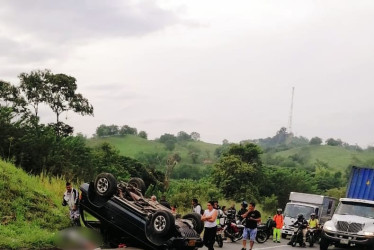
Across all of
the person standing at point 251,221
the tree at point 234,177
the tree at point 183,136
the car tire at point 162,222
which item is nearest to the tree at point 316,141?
the tree at point 183,136

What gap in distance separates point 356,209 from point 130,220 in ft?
34.7

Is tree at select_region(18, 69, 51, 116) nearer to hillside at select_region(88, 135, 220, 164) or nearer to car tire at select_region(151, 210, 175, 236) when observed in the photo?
car tire at select_region(151, 210, 175, 236)

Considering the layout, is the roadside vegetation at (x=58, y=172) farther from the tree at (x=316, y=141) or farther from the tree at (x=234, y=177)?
the tree at (x=316, y=141)

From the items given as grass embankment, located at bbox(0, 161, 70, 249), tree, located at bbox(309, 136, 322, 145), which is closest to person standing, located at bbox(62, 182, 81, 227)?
grass embankment, located at bbox(0, 161, 70, 249)

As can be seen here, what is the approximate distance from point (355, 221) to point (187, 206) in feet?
62.1

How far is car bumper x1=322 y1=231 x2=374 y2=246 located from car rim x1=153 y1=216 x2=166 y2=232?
8.99 m

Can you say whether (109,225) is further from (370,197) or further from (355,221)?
(370,197)

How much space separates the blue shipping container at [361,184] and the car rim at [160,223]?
12239 mm

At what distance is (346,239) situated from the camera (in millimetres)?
18094

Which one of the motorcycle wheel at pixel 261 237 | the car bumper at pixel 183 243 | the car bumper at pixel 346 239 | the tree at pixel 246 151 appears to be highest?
the tree at pixel 246 151

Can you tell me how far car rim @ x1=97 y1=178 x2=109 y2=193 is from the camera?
12336 millimetres

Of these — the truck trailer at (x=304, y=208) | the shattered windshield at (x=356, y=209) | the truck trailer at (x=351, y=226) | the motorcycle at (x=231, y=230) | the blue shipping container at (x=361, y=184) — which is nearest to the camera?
the truck trailer at (x=351, y=226)

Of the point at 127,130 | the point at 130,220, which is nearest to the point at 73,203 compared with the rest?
the point at 130,220

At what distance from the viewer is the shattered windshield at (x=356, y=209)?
1894 centimetres
